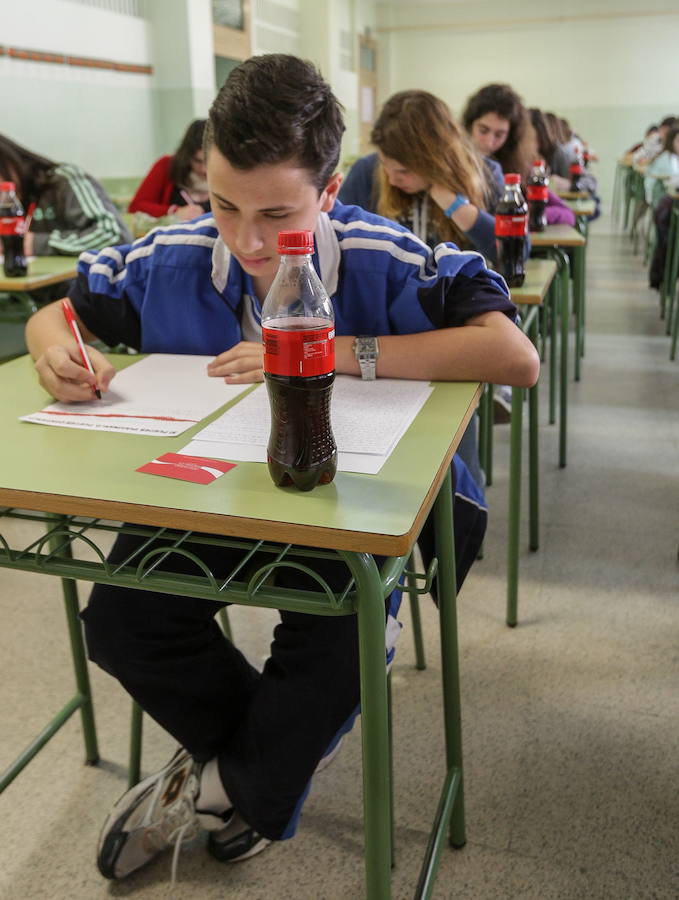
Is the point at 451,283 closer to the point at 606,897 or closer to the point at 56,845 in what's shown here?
the point at 606,897

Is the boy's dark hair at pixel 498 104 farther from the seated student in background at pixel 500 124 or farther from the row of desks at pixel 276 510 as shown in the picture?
the row of desks at pixel 276 510

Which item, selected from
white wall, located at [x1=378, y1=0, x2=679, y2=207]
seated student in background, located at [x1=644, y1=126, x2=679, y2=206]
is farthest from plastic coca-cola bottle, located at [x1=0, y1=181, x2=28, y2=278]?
white wall, located at [x1=378, y1=0, x2=679, y2=207]

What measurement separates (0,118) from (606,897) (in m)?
4.41

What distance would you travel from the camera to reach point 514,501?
1.80 metres

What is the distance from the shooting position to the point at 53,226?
9.27 ft

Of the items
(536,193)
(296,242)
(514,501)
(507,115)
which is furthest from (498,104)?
(296,242)

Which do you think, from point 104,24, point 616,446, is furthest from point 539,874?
point 104,24

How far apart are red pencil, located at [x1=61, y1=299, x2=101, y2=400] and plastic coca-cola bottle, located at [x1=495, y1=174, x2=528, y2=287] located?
1.04 metres

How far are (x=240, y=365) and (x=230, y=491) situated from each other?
1.33 feet

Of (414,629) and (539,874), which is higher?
(414,629)

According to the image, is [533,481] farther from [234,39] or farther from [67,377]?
[234,39]

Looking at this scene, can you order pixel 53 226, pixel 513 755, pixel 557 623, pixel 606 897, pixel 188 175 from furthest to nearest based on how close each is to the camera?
pixel 188 175
pixel 53 226
pixel 557 623
pixel 513 755
pixel 606 897

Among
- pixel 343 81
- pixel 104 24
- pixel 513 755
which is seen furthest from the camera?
pixel 343 81

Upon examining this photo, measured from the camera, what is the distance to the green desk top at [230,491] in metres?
0.72
